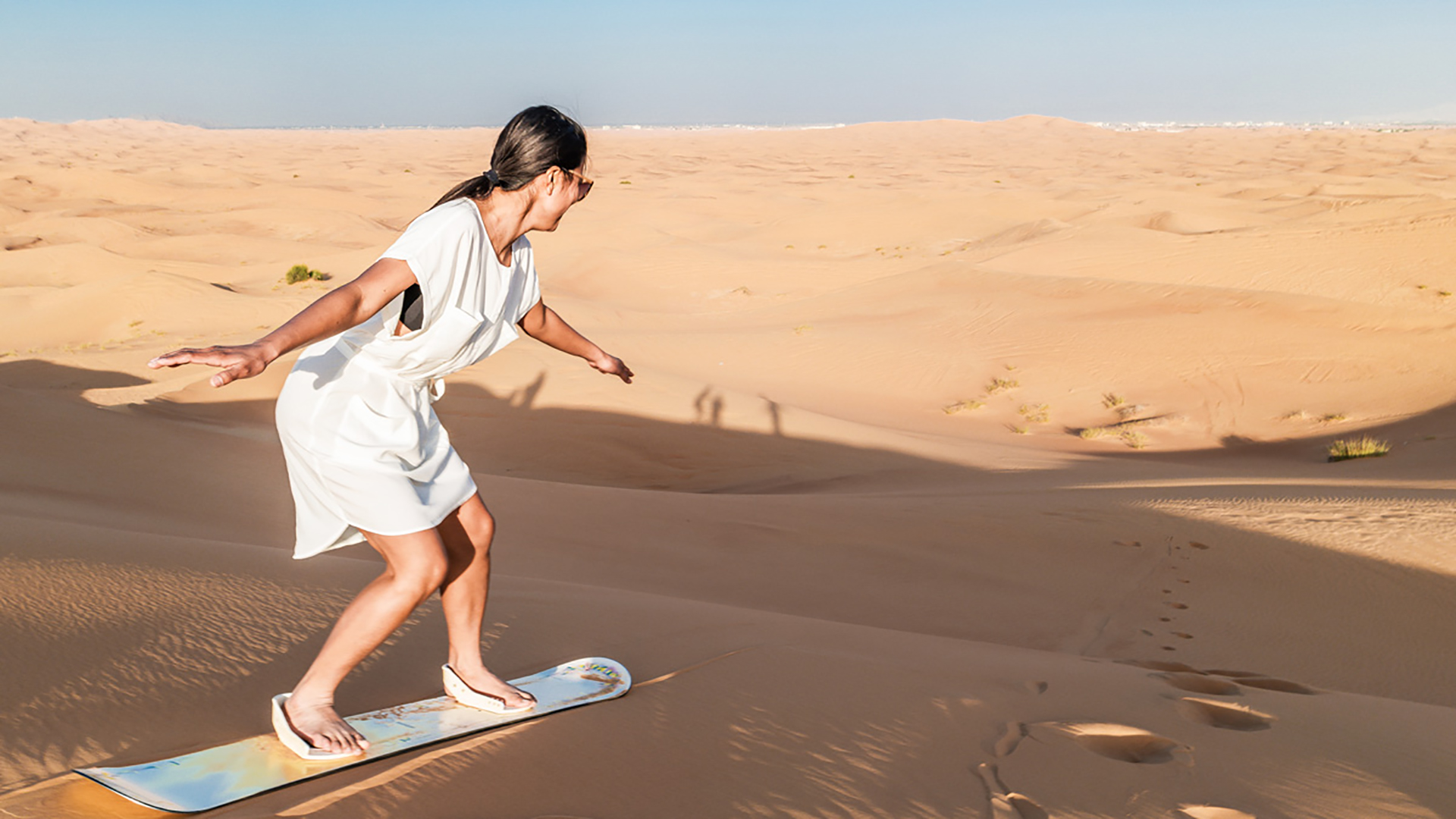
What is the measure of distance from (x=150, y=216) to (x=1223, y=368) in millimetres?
31490

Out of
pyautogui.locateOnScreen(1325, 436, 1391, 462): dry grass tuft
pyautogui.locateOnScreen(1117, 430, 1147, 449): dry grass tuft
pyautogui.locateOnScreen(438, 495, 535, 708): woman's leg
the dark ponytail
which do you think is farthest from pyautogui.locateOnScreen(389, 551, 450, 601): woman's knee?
pyautogui.locateOnScreen(1117, 430, 1147, 449): dry grass tuft

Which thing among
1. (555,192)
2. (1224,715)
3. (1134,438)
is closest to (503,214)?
(555,192)

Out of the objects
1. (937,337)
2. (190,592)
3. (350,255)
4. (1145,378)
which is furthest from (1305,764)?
(350,255)

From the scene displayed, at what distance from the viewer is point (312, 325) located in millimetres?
1908

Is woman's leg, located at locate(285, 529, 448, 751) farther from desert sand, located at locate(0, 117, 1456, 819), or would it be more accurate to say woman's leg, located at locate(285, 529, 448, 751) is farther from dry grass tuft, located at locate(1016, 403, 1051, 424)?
dry grass tuft, located at locate(1016, 403, 1051, 424)

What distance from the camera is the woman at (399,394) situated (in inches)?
83.6

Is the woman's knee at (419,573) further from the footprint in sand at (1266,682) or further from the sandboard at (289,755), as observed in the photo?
the footprint in sand at (1266,682)

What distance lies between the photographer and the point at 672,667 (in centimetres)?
307

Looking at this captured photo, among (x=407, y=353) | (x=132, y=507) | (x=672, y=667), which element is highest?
(x=407, y=353)

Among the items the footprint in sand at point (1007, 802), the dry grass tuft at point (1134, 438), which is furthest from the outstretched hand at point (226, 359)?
the dry grass tuft at point (1134, 438)

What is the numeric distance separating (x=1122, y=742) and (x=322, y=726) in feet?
6.79

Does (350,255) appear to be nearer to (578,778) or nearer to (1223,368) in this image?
(1223,368)

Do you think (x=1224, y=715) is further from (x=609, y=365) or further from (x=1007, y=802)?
(x=609, y=365)

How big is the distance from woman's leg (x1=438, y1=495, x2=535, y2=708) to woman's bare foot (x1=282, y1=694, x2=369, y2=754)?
378 millimetres
